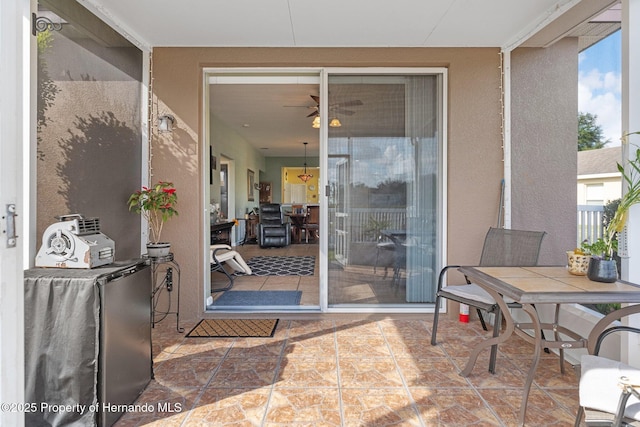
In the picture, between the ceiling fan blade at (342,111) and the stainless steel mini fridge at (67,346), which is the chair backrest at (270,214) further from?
the stainless steel mini fridge at (67,346)

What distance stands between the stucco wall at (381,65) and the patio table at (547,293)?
1.17 metres

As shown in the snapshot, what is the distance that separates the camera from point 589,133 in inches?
118

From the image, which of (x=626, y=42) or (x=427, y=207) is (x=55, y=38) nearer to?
(x=427, y=207)

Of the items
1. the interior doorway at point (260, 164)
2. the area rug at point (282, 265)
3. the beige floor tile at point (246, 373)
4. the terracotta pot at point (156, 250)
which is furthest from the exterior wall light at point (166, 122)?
the area rug at point (282, 265)

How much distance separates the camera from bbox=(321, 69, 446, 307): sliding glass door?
3256 millimetres

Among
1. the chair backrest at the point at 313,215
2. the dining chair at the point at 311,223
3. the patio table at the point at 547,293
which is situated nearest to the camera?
the patio table at the point at 547,293

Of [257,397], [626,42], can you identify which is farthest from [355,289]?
[626,42]

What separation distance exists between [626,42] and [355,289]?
2.61 m

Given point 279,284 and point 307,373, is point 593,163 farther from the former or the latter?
point 279,284

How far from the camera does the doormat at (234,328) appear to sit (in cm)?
285

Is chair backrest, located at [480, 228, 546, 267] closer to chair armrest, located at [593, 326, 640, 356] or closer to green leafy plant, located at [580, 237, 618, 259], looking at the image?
green leafy plant, located at [580, 237, 618, 259]

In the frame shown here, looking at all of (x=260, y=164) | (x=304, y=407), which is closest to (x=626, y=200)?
(x=304, y=407)

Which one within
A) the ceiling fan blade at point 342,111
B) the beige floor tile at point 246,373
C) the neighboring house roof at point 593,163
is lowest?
the beige floor tile at point 246,373

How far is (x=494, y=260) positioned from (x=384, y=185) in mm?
1137
